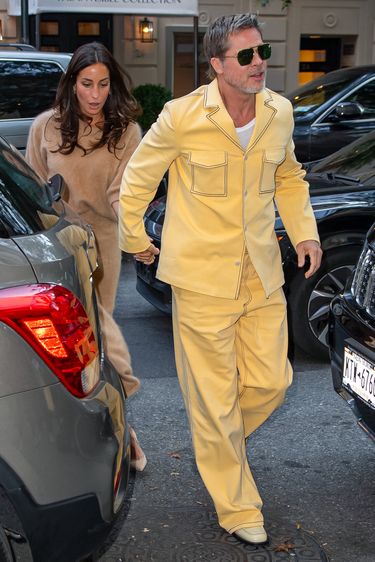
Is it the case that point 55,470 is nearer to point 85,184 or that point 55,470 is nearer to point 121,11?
point 85,184

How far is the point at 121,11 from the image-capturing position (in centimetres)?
1220

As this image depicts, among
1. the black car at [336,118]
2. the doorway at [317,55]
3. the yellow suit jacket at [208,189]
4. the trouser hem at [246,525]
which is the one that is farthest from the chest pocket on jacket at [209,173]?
the doorway at [317,55]

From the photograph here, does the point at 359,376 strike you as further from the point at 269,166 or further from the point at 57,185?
the point at 57,185

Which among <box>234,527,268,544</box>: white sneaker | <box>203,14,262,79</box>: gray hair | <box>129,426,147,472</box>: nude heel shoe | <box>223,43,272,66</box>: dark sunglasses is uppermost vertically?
<box>203,14,262,79</box>: gray hair

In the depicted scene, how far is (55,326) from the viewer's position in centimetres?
263

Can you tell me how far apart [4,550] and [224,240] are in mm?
1424

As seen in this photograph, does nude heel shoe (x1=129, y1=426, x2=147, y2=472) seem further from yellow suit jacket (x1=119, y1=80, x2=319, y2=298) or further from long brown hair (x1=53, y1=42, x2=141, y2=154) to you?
A: long brown hair (x1=53, y1=42, x2=141, y2=154)

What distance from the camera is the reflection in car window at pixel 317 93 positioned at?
10.2 m

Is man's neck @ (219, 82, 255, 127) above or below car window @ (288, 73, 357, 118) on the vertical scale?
above

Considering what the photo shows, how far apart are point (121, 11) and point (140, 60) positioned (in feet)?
15.1

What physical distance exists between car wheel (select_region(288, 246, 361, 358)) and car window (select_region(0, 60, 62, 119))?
4.01 meters

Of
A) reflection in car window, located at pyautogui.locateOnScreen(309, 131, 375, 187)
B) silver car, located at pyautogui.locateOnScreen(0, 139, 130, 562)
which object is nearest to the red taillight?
silver car, located at pyautogui.locateOnScreen(0, 139, 130, 562)

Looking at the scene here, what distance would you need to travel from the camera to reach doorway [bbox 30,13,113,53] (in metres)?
17.1

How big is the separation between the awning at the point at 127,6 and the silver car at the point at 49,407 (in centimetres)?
969
